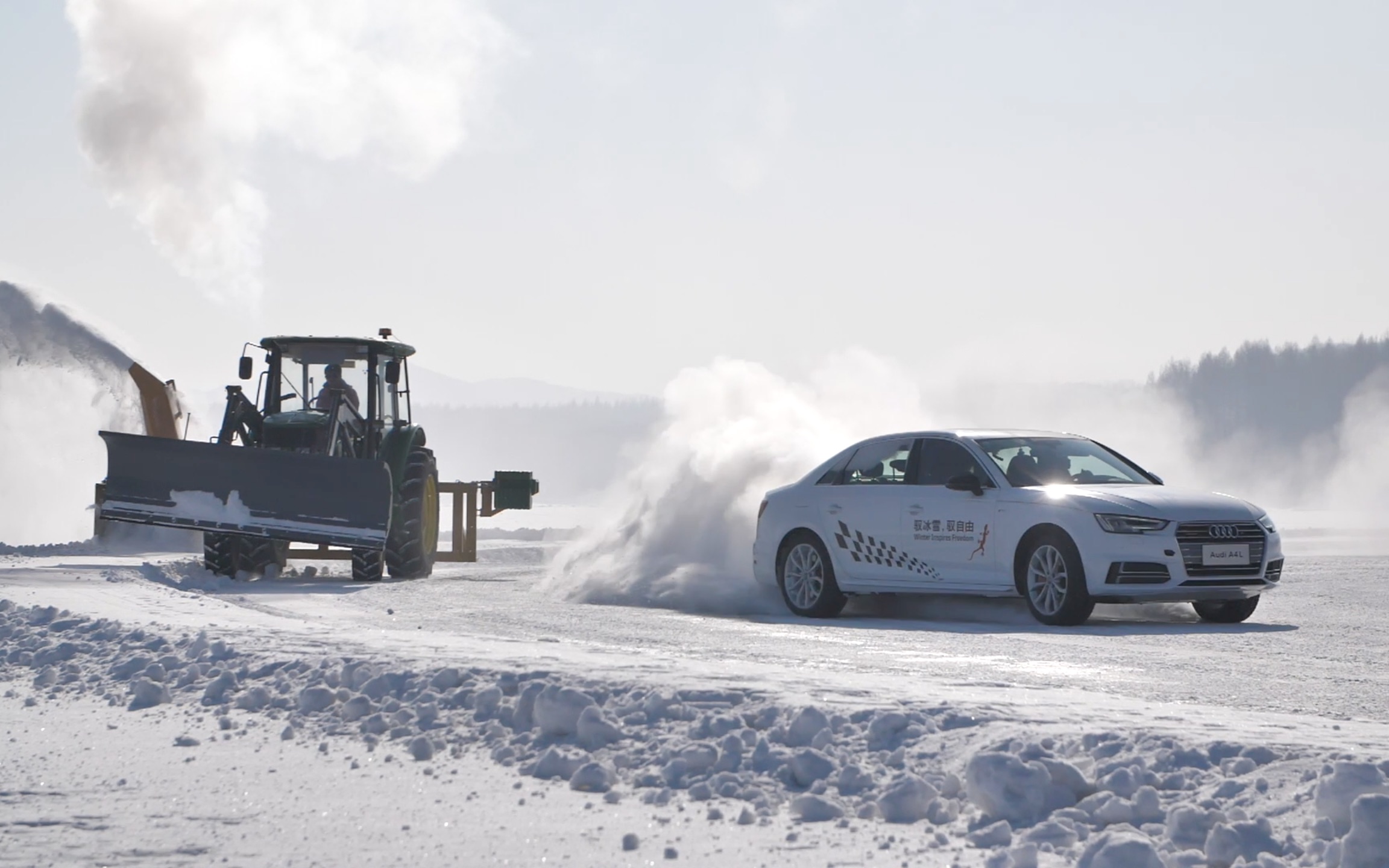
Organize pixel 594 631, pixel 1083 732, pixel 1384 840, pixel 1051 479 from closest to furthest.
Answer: pixel 1384 840, pixel 1083 732, pixel 594 631, pixel 1051 479

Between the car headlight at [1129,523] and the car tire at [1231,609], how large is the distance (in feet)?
3.47

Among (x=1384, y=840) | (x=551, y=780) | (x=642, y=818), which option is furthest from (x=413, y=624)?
(x=1384, y=840)

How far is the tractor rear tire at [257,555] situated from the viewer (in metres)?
17.7

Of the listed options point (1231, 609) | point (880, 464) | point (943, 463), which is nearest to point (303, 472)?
point (880, 464)

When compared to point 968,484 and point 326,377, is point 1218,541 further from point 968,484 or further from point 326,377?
point 326,377

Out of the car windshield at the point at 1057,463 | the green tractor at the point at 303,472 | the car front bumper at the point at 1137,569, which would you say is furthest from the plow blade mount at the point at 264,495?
the car front bumper at the point at 1137,569

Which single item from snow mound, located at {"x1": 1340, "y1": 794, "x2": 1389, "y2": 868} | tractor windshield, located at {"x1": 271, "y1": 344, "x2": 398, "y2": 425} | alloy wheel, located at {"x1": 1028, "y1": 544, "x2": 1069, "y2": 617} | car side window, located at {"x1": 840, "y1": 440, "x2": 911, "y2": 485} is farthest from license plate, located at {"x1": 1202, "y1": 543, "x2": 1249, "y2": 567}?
tractor windshield, located at {"x1": 271, "y1": 344, "x2": 398, "y2": 425}

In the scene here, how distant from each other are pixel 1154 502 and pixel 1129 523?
31cm

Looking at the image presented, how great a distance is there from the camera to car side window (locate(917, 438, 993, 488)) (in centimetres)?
1225

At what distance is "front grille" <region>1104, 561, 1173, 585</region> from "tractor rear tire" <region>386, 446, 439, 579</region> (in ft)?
29.6

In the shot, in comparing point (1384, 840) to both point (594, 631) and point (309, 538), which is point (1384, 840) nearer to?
point (594, 631)

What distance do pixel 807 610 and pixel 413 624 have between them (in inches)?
125

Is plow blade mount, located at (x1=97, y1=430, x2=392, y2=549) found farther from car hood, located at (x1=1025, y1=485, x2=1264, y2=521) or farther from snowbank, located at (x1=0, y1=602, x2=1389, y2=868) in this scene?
snowbank, located at (x1=0, y1=602, x2=1389, y2=868)

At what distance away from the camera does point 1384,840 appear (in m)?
4.45
